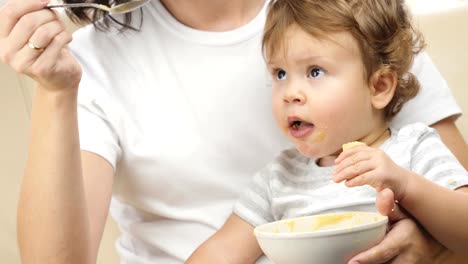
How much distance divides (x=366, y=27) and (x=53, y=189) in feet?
1.98

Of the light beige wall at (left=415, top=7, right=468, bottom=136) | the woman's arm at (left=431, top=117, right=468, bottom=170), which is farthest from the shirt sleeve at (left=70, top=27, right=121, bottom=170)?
the light beige wall at (left=415, top=7, right=468, bottom=136)

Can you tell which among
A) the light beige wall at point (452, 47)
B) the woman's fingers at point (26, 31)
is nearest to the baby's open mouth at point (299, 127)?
the woman's fingers at point (26, 31)

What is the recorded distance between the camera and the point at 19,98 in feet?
7.04

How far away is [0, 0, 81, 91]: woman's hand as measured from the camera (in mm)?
1220

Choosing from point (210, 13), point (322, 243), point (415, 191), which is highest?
Result: point (210, 13)

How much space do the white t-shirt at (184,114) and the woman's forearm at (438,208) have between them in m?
0.33

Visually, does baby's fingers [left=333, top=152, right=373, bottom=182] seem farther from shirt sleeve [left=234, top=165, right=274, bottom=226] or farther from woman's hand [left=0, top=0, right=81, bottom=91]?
woman's hand [left=0, top=0, right=81, bottom=91]

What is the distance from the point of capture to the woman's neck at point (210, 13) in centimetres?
174

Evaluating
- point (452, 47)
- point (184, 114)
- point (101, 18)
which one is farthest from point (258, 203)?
point (452, 47)

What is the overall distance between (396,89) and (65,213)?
2.11ft

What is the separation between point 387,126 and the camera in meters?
1.60

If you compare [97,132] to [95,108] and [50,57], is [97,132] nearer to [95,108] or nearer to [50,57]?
[95,108]

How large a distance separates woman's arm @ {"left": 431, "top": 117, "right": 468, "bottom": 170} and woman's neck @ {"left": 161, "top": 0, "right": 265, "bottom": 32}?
44cm

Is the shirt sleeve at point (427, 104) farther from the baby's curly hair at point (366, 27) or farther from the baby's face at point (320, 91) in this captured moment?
the baby's face at point (320, 91)
